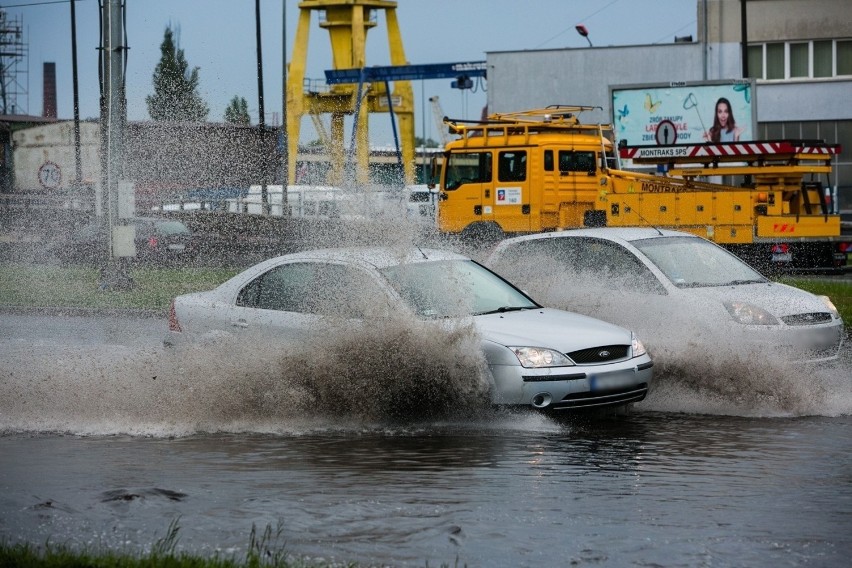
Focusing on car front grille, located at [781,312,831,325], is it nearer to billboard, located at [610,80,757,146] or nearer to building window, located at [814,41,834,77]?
billboard, located at [610,80,757,146]

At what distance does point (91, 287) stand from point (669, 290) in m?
15.3

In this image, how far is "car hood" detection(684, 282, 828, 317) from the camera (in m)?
11.2

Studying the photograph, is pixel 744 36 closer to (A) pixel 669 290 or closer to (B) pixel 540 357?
(A) pixel 669 290

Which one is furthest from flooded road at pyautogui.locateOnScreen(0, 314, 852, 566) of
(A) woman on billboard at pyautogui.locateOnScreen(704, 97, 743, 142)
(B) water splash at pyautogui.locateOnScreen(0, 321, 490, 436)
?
(A) woman on billboard at pyautogui.locateOnScreen(704, 97, 743, 142)

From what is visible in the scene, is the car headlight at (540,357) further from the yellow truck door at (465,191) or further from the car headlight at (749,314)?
the yellow truck door at (465,191)

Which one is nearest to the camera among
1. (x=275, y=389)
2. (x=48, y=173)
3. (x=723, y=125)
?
(x=275, y=389)

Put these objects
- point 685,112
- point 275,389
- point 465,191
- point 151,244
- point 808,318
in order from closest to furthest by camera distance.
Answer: point 275,389, point 808,318, point 465,191, point 151,244, point 685,112

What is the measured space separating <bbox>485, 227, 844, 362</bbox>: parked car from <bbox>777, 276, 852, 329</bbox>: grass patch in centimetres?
519

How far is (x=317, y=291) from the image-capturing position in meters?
10.3

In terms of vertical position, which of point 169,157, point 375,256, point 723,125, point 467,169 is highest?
point 169,157

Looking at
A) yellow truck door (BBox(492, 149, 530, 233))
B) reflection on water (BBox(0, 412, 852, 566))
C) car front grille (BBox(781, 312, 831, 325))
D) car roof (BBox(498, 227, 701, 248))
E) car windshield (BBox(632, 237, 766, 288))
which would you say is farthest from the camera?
Result: yellow truck door (BBox(492, 149, 530, 233))

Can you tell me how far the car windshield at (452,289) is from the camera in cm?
989

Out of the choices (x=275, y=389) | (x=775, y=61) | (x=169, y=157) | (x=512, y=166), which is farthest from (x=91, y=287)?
(x=775, y=61)

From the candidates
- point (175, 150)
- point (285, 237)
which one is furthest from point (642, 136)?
point (175, 150)
